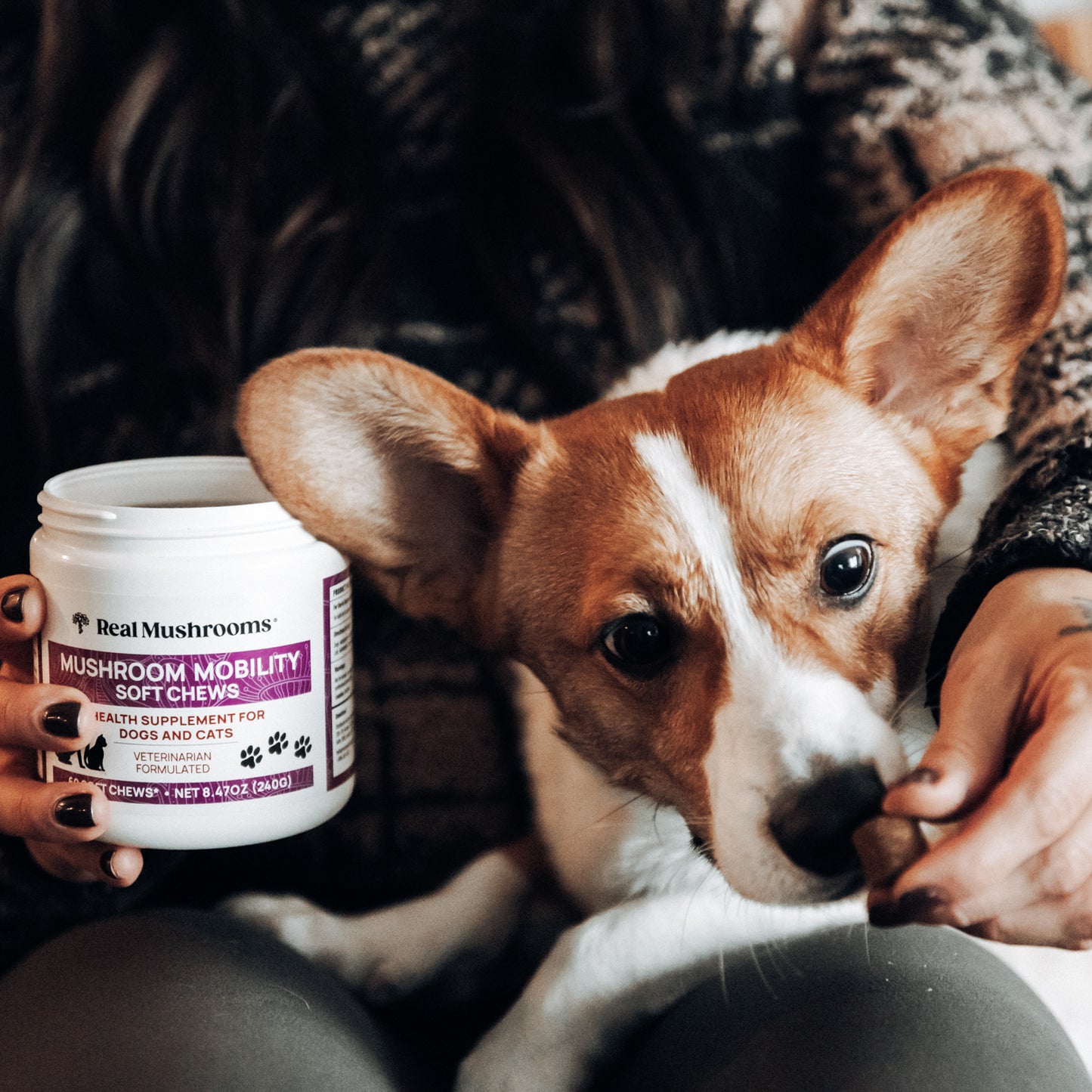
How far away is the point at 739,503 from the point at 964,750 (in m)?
0.29

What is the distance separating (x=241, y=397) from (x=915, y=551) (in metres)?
0.59

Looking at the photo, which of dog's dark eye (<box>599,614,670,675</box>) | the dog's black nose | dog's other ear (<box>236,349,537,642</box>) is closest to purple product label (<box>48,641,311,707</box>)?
dog's other ear (<box>236,349,537,642</box>)

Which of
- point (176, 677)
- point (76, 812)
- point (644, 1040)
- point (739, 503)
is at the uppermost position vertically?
point (739, 503)

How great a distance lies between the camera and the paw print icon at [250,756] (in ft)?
2.52

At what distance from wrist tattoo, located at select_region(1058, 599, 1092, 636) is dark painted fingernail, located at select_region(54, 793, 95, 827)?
0.70 m

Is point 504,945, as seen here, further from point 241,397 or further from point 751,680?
point 241,397

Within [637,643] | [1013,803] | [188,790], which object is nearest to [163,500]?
[188,790]

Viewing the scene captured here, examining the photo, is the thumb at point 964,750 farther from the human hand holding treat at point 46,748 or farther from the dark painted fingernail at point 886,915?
the human hand holding treat at point 46,748

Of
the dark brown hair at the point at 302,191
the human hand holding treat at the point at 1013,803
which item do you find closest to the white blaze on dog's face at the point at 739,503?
the human hand holding treat at the point at 1013,803

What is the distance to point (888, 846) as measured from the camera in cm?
63

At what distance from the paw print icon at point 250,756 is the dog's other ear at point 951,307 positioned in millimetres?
583

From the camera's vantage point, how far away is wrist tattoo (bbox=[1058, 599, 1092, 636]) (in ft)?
2.13

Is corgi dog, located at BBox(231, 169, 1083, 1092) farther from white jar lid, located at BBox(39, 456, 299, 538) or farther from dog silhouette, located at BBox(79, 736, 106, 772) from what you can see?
dog silhouette, located at BBox(79, 736, 106, 772)

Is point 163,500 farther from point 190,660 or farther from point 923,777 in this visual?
point 923,777
